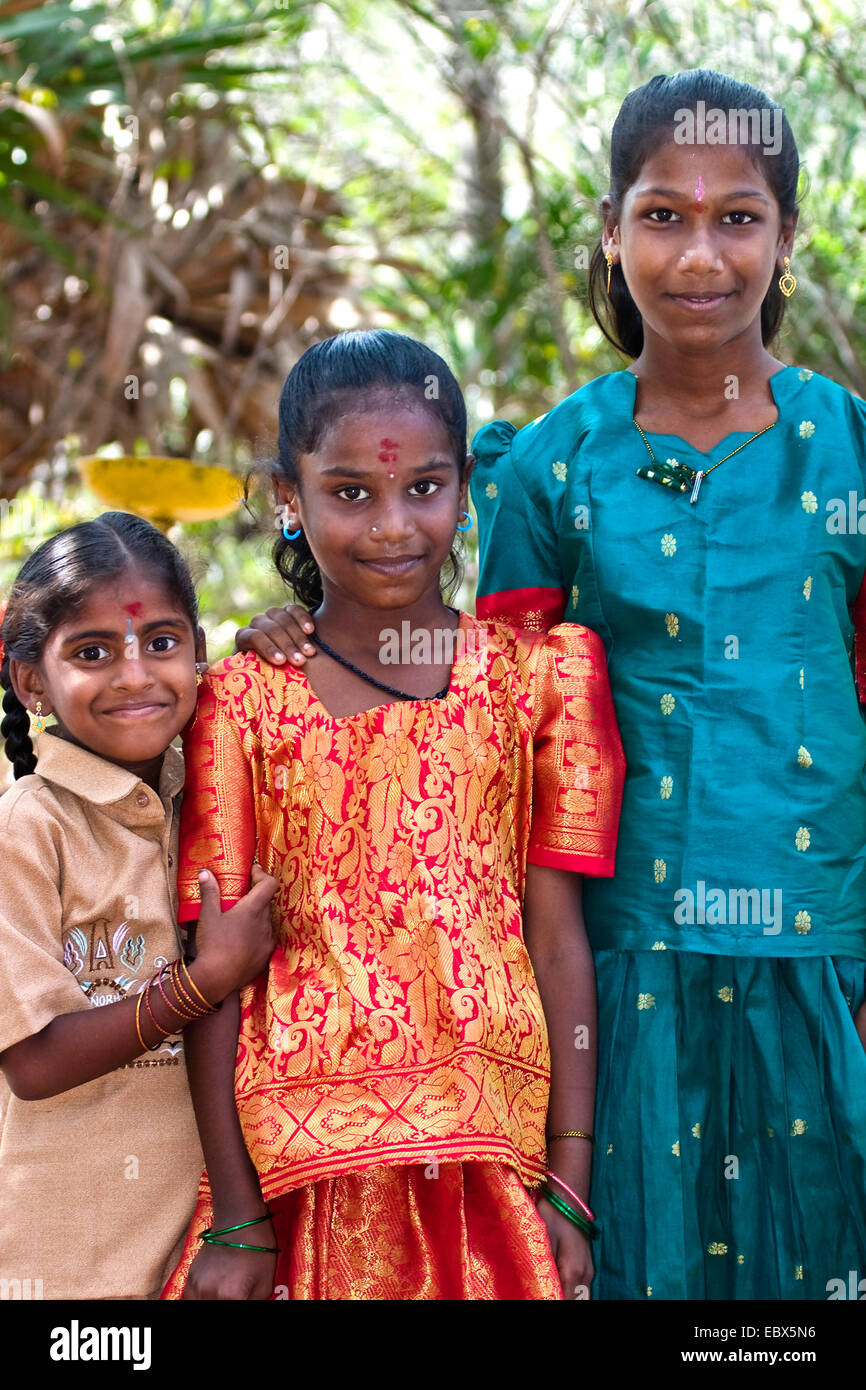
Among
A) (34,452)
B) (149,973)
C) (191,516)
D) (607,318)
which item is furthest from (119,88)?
(149,973)

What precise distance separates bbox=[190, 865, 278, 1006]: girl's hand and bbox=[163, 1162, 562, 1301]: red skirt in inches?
11.6

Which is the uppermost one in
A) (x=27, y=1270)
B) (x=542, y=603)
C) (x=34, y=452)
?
(x=34, y=452)

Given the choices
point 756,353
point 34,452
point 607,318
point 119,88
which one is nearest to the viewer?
point 756,353

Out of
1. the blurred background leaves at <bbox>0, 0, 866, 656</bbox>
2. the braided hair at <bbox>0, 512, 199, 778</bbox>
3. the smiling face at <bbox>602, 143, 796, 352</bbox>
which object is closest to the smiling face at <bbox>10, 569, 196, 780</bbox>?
the braided hair at <bbox>0, 512, 199, 778</bbox>

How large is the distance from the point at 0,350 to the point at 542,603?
386 centimetres

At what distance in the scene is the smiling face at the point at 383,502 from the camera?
80.0 inches

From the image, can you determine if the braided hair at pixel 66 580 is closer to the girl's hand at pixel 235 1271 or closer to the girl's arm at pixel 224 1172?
the girl's arm at pixel 224 1172

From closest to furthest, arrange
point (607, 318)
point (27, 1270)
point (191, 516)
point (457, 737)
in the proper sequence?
point (27, 1270) → point (457, 737) → point (607, 318) → point (191, 516)

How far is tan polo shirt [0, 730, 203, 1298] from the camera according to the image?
1.94 m

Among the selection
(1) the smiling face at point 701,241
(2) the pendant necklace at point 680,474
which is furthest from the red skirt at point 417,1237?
(1) the smiling face at point 701,241

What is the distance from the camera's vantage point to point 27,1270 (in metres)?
1.94

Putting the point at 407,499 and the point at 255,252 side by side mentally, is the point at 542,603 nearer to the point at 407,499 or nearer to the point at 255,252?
the point at 407,499

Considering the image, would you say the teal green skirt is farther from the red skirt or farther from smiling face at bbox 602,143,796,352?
smiling face at bbox 602,143,796,352

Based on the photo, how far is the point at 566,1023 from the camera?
205 centimetres
